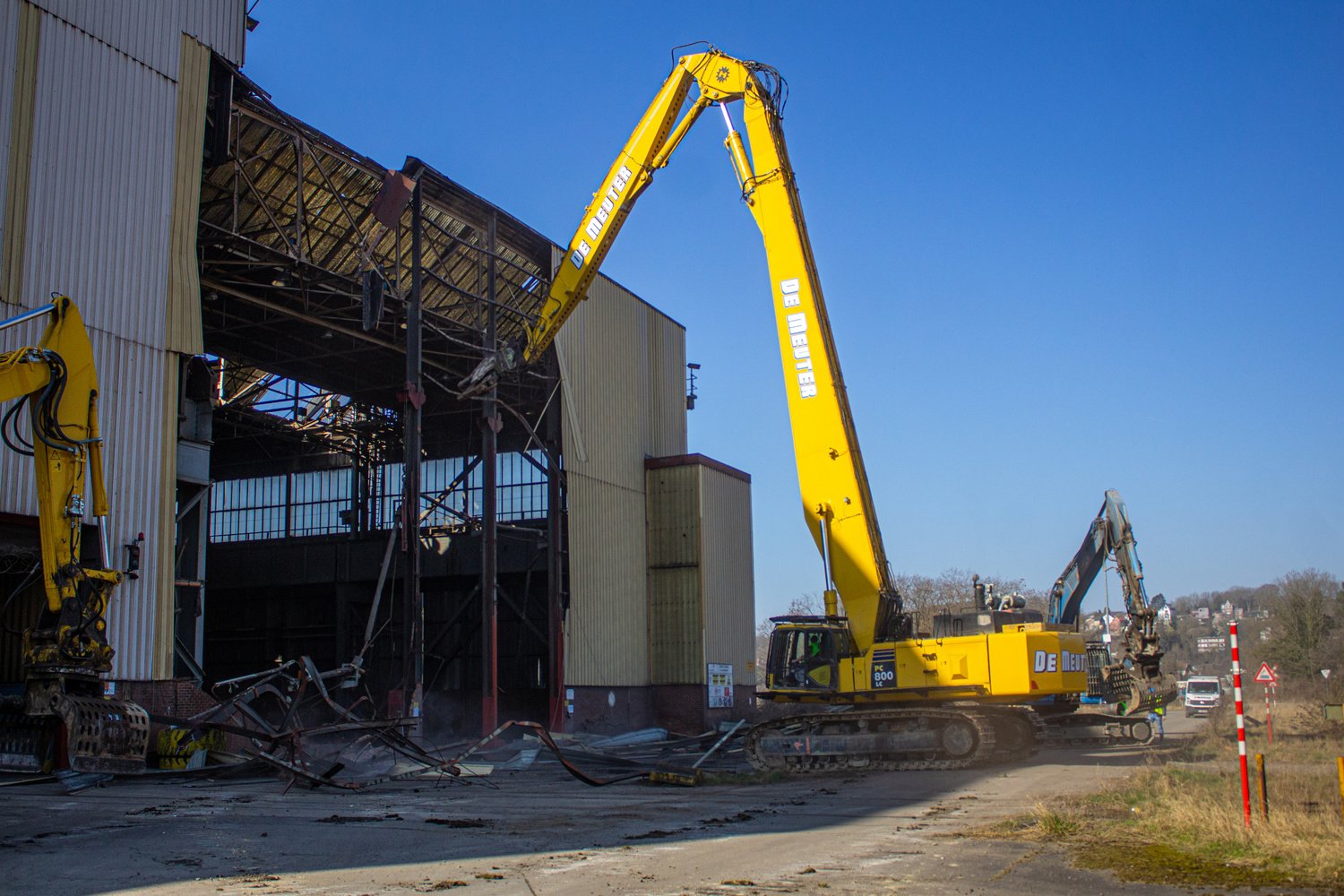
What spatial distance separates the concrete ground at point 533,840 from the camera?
347 inches

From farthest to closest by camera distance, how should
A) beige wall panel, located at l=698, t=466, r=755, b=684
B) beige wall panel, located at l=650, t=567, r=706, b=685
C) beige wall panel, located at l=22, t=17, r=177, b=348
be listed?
beige wall panel, located at l=698, t=466, r=755, b=684 < beige wall panel, located at l=650, t=567, r=706, b=685 < beige wall panel, located at l=22, t=17, r=177, b=348

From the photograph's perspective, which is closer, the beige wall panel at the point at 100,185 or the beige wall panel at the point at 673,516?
the beige wall panel at the point at 100,185

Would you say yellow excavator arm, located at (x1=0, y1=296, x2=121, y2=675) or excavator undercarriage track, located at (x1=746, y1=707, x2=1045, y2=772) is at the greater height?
yellow excavator arm, located at (x1=0, y1=296, x2=121, y2=675)

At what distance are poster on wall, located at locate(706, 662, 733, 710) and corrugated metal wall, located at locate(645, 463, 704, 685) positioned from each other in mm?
628

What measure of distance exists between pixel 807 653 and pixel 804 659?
12 cm

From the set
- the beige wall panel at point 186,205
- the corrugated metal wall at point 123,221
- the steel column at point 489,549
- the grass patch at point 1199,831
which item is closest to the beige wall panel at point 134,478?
the corrugated metal wall at point 123,221

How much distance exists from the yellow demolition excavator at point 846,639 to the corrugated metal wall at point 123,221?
432 inches

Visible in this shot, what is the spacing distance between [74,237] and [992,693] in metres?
18.2

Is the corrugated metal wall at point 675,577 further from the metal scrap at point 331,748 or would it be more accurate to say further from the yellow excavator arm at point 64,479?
the yellow excavator arm at point 64,479

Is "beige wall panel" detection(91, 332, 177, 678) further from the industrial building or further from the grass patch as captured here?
the grass patch

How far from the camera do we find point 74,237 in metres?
20.9

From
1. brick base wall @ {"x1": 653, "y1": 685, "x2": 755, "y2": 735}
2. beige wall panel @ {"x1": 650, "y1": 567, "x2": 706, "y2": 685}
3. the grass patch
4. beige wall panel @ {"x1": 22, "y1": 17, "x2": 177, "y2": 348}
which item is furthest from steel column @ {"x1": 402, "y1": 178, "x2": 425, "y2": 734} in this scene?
the grass patch

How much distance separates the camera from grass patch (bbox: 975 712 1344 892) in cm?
886

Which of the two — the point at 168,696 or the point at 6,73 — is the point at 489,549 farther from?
the point at 6,73
